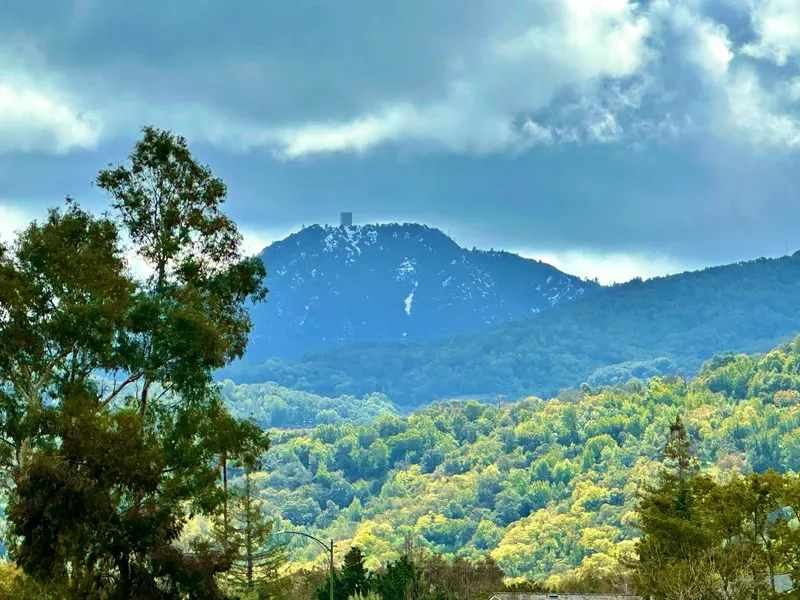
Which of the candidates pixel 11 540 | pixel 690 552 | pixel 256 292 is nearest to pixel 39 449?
pixel 11 540

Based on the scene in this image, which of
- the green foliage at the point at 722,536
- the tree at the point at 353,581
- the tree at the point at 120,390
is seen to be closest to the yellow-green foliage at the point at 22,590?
the tree at the point at 120,390

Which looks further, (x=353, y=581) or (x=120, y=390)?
(x=353, y=581)

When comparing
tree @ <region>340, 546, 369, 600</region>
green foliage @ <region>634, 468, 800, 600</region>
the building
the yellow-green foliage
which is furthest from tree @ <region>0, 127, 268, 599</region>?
the building

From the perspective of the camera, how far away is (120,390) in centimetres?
3628

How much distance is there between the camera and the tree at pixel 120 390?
3269 centimetres

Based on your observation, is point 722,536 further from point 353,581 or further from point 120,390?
point 120,390

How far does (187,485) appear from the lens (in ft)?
117

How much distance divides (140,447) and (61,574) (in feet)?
12.2

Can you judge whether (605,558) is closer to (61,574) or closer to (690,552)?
(690,552)

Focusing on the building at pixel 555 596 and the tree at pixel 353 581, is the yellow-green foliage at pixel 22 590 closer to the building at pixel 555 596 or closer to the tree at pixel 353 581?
the tree at pixel 353 581

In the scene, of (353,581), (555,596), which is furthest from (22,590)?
(555,596)

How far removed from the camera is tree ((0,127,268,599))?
32.7m

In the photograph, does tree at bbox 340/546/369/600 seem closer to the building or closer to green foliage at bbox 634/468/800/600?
the building

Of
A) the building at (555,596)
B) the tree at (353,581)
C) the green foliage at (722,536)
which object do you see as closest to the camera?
the green foliage at (722,536)
